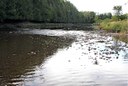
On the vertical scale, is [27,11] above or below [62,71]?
above

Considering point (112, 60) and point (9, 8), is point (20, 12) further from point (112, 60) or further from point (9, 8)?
point (112, 60)

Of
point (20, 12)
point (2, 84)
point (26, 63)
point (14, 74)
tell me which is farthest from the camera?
point (20, 12)

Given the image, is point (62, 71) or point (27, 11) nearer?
point (62, 71)

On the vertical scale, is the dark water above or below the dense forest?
below

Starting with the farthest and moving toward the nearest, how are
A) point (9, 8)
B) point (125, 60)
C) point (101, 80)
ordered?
point (9, 8), point (125, 60), point (101, 80)

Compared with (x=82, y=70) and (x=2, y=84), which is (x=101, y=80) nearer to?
(x=82, y=70)

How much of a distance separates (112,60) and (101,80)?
7.86 meters

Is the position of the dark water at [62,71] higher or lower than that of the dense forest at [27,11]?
lower

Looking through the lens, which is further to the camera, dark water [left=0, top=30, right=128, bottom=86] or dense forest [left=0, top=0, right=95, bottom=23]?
dense forest [left=0, top=0, right=95, bottom=23]

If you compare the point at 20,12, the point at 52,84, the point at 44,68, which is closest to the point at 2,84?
the point at 52,84

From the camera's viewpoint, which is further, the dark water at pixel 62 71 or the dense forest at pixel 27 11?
the dense forest at pixel 27 11

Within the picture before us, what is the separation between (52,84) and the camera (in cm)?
1454

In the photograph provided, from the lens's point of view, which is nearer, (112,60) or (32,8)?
(112,60)

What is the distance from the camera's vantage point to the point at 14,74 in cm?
1683
